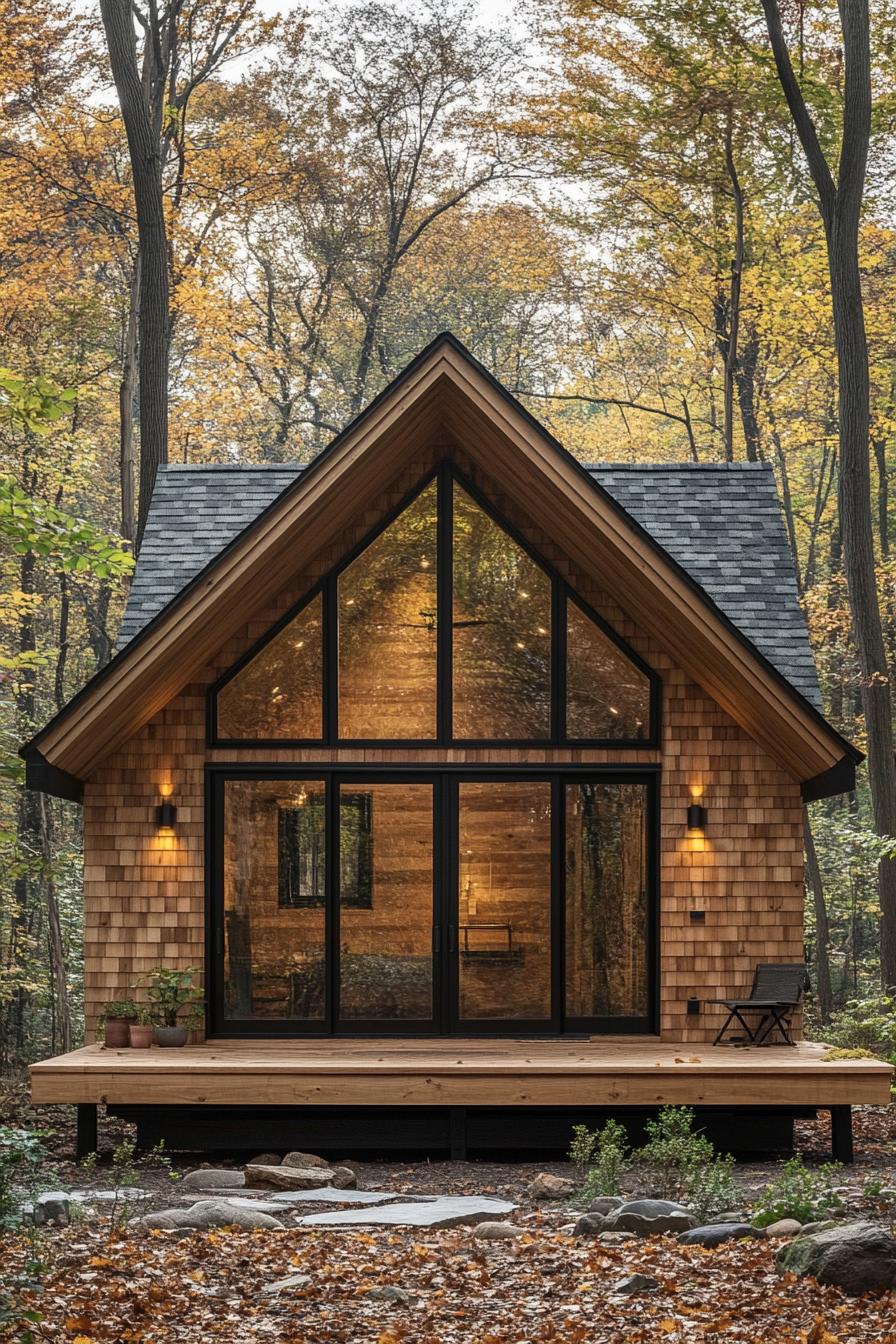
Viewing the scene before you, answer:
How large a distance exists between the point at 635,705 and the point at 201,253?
39.0 ft

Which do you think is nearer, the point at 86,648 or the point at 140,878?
the point at 140,878

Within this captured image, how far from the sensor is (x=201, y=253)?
19.9 m

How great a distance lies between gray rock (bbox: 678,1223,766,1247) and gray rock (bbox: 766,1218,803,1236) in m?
0.05

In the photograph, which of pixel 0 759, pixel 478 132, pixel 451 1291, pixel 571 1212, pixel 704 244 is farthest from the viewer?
pixel 478 132

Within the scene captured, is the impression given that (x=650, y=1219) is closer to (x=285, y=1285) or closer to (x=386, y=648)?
(x=285, y=1285)

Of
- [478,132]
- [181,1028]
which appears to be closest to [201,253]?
[478,132]

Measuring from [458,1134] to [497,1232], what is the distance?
105 inches

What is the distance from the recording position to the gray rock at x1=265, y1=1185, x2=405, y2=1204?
7949 mm

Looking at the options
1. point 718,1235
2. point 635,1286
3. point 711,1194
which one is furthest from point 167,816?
point 635,1286

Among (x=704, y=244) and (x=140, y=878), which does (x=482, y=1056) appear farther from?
(x=704, y=244)

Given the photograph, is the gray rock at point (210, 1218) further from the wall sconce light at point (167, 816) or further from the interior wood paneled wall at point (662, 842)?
the wall sconce light at point (167, 816)

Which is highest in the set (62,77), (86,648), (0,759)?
(62,77)

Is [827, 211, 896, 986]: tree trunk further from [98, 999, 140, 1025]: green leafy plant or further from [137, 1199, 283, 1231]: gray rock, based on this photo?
[137, 1199, 283, 1231]: gray rock

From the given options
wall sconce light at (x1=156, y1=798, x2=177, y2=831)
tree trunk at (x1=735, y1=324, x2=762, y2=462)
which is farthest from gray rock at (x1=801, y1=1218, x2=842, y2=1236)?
tree trunk at (x1=735, y1=324, x2=762, y2=462)
